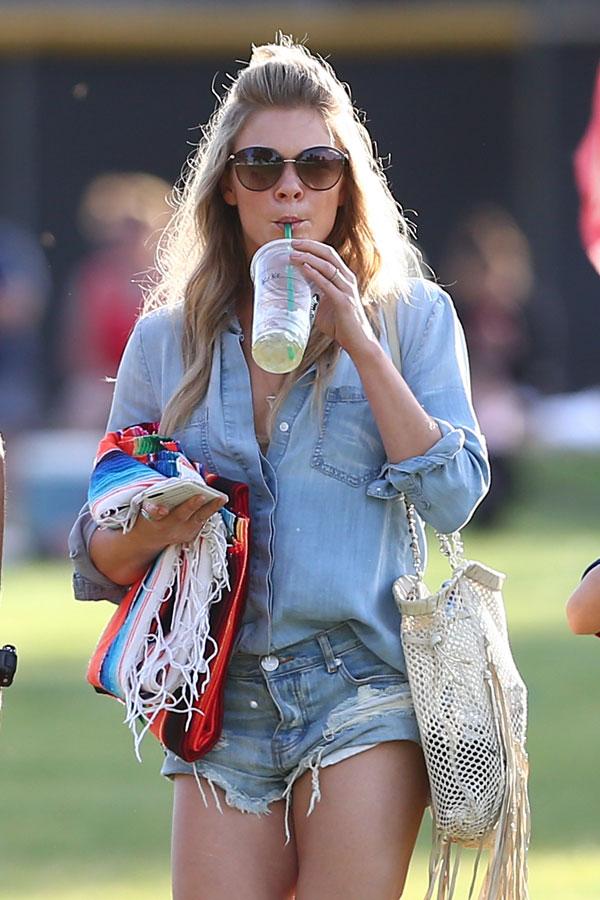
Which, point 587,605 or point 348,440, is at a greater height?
point 348,440

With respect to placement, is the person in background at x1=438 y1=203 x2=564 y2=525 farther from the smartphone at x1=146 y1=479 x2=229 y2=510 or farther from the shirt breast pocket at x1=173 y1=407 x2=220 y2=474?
the smartphone at x1=146 y1=479 x2=229 y2=510

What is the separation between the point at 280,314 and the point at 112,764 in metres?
5.13

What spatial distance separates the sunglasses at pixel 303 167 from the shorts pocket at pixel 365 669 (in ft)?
3.18

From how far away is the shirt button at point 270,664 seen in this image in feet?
12.9

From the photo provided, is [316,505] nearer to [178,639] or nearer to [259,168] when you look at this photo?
[178,639]

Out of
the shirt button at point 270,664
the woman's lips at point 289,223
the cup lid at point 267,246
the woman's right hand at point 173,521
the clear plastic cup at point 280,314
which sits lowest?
the shirt button at point 270,664

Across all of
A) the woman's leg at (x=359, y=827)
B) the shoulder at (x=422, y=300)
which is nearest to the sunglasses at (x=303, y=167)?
the shoulder at (x=422, y=300)

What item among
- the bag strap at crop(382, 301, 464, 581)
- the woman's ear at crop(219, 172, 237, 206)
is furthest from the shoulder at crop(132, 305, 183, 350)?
the bag strap at crop(382, 301, 464, 581)

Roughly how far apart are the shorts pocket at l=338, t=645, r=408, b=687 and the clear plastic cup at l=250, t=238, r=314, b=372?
1.99 ft

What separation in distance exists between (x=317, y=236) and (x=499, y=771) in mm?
1168

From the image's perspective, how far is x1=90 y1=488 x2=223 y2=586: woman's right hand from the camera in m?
3.81

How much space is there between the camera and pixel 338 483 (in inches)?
156

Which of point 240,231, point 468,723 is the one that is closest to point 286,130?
point 240,231

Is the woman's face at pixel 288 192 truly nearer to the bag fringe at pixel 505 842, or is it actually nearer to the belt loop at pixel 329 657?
the belt loop at pixel 329 657
